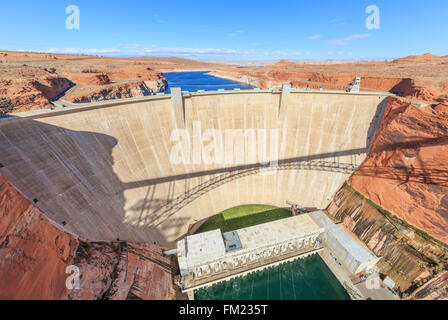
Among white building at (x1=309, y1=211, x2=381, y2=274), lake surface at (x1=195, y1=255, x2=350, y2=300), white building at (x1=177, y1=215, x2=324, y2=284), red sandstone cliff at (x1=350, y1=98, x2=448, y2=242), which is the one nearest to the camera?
red sandstone cliff at (x1=350, y1=98, x2=448, y2=242)

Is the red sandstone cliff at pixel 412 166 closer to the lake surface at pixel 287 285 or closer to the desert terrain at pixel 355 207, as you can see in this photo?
the desert terrain at pixel 355 207

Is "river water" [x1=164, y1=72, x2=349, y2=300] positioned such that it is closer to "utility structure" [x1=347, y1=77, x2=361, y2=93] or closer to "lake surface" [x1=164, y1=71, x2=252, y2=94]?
"utility structure" [x1=347, y1=77, x2=361, y2=93]

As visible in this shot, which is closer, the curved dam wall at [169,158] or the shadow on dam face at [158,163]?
the shadow on dam face at [158,163]

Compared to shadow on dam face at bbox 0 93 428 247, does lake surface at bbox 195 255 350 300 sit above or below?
below

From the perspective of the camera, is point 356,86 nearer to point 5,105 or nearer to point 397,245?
point 397,245

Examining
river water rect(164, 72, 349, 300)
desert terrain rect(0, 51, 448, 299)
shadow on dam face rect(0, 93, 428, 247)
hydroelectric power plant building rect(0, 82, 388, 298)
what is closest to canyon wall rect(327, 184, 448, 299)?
desert terrain rect(0, 51, 448, 299)

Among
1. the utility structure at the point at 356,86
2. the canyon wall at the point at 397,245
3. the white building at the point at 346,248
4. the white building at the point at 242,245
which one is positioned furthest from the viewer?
the utility structure at the point at 356,86

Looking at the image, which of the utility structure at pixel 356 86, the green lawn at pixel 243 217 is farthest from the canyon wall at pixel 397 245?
the utility structure at pixel 356 86

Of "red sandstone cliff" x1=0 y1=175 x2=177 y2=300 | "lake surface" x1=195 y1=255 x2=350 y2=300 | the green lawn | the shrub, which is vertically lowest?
"lake surface" x1=195 y1=255 x2=350 y2=300
